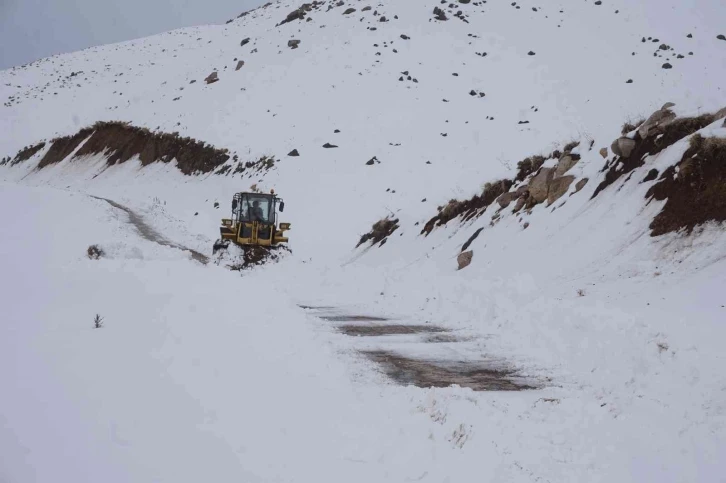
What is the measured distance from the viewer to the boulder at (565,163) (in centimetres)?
1425

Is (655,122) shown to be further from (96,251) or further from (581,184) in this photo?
(96,251)

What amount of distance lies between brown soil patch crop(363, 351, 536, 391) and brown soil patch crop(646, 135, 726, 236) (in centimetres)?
463

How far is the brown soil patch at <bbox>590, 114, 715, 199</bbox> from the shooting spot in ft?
35.6

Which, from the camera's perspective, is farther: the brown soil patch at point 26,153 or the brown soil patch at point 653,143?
the brown soil patch at point 26,153

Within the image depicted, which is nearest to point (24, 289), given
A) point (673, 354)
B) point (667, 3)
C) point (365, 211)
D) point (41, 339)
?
point (41, 339)

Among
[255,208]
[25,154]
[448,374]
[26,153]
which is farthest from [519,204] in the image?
[25,154]

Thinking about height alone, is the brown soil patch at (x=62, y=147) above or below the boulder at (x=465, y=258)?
above

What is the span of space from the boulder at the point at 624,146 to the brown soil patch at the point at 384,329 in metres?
6.08

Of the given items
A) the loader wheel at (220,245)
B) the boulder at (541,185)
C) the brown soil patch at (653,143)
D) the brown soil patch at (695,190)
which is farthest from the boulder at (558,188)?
the loader wheel at (220,245)

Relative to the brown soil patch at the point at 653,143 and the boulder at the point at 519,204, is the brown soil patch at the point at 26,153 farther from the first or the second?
the brown soil patch at the point at 653,143

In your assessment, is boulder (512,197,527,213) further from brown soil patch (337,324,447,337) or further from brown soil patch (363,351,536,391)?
brown soil patch (363,351,536,391)

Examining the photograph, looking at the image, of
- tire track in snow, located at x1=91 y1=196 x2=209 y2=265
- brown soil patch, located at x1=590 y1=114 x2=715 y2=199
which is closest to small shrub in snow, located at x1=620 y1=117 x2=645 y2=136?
brown soil patch, located at x1=590 y1=114 x2=715 y2=199

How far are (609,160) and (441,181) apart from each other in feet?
49.9

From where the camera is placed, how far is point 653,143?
11461mm
